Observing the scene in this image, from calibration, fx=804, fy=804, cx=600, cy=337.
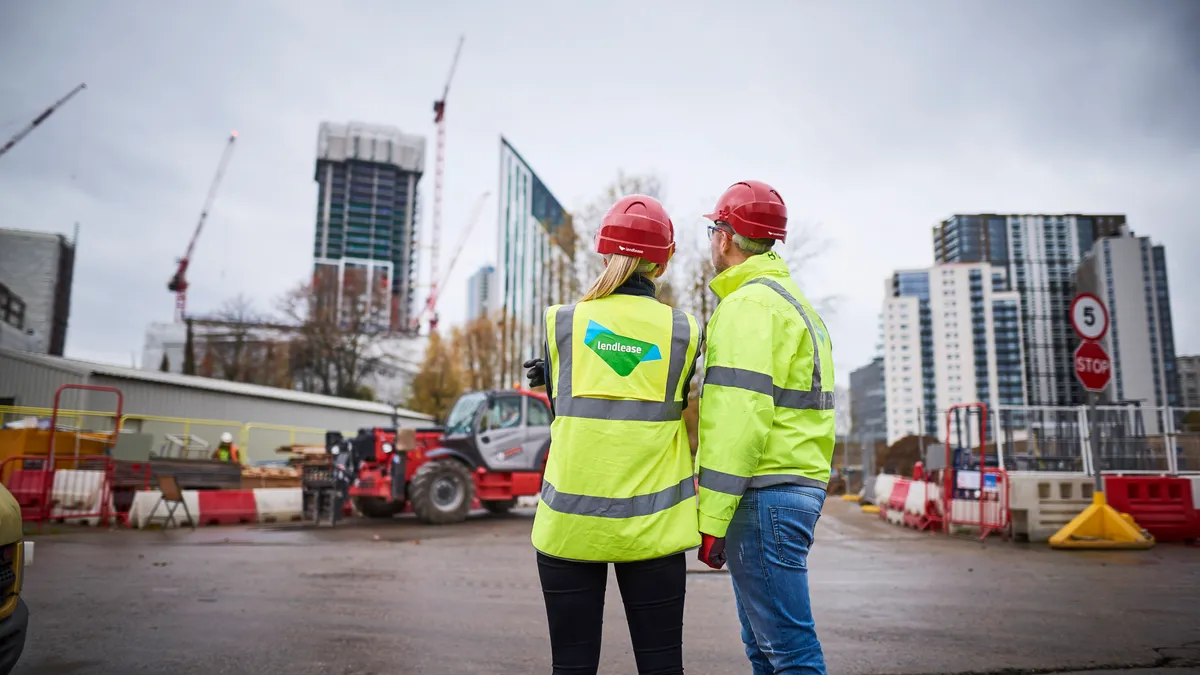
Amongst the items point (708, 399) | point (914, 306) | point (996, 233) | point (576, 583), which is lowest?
point (576, 583)

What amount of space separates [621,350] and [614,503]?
1.48 ft

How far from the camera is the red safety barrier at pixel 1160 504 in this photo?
11.8m

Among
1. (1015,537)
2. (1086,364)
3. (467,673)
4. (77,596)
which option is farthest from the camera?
(1015,537)

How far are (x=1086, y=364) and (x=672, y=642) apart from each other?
988cm

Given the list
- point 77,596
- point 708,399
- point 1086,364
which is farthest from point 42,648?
point 1086,364

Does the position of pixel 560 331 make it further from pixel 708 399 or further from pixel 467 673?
pixel 467 673

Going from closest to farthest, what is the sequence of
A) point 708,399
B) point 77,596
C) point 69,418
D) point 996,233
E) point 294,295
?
1. point 708,399
2. point 77,596
3. point 69,418
4. point 294,295
5. point 996,233

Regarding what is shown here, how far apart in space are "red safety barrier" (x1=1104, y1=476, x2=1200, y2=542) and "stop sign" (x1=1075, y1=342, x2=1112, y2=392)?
2.61m

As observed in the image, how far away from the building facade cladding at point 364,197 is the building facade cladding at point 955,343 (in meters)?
112

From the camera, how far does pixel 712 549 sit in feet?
7.98

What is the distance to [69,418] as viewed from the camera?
25.2 m

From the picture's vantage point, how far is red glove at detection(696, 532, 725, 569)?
243 centimetres

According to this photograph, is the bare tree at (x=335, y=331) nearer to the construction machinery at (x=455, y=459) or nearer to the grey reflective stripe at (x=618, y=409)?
the construction machinery at (x=455, y=459)

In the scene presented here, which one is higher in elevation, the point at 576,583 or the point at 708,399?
the point at 708,399
